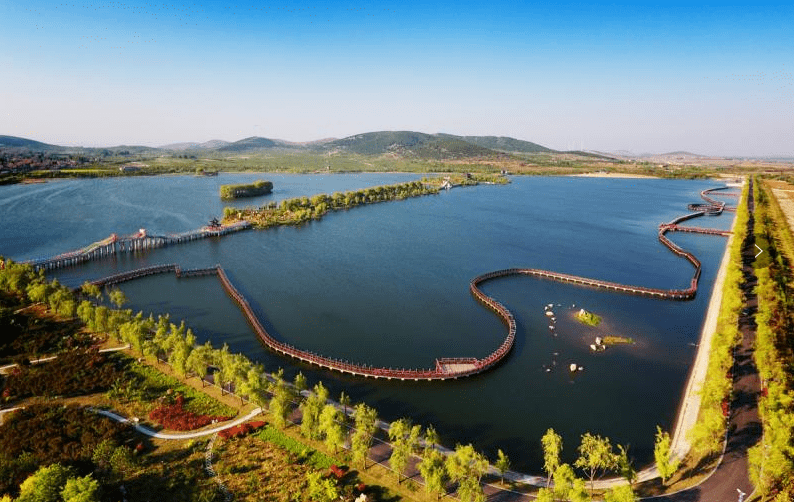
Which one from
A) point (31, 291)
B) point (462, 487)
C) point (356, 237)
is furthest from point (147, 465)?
point (356, 237)

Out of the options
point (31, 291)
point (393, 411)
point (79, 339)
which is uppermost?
point (31, 291)

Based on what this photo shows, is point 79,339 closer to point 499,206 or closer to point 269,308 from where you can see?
point 269,308

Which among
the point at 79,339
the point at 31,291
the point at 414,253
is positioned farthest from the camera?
the point at 414,253

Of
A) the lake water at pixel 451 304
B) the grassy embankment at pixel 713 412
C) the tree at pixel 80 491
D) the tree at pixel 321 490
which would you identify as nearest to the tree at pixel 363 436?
the tree at pixel 321 490

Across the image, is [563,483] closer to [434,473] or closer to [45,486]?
[434,473]

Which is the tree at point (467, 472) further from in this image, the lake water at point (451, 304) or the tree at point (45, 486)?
the tree at point (45, 486)

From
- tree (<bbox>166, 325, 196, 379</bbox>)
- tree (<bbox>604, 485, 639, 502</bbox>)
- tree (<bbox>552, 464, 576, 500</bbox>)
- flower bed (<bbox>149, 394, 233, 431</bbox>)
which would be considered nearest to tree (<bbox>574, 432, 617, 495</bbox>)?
tree (<bbox>552, 464, 576, 500</bbox>)
